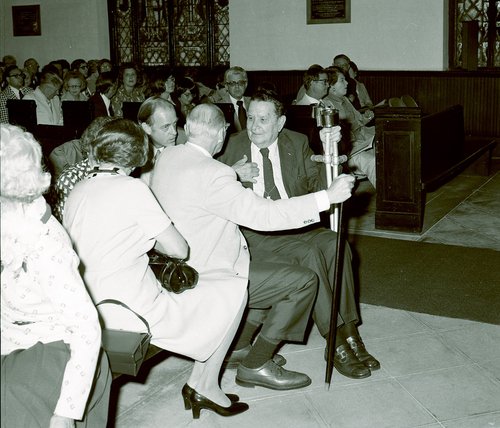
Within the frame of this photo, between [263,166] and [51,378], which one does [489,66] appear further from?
[51,378]

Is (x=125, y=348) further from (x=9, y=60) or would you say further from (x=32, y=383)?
(x=9, y=60)

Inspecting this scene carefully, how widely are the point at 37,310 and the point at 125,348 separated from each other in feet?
1.71

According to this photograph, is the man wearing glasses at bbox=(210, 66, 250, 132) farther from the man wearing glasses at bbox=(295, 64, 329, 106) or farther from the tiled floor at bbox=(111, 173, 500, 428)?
the tiled floor at bbox=(111, 173, 500, 428)

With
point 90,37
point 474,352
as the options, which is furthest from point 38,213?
point 90,37

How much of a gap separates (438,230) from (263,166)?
2852 millimetres

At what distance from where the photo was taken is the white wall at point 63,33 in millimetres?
13219

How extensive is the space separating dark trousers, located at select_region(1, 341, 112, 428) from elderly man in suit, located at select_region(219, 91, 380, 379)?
1.70 meters

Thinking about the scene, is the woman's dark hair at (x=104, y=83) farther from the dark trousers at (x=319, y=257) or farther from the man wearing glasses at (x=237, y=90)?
the dark trousers at (x=319, y=257)

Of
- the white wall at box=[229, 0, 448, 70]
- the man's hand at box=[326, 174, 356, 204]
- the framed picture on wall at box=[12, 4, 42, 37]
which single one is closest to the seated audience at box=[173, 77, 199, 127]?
the white wall at box=[229, 0, 448, 70]

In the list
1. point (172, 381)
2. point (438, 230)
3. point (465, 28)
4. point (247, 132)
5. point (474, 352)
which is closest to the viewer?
point (172, 381)

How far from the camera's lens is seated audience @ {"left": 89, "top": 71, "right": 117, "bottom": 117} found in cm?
799

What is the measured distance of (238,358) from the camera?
Answer: 12.3 ft

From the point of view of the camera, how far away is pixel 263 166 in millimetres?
4055

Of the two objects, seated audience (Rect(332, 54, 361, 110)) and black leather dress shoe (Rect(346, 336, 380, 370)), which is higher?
seated audience (Rect(332, 54, 361, 110))
